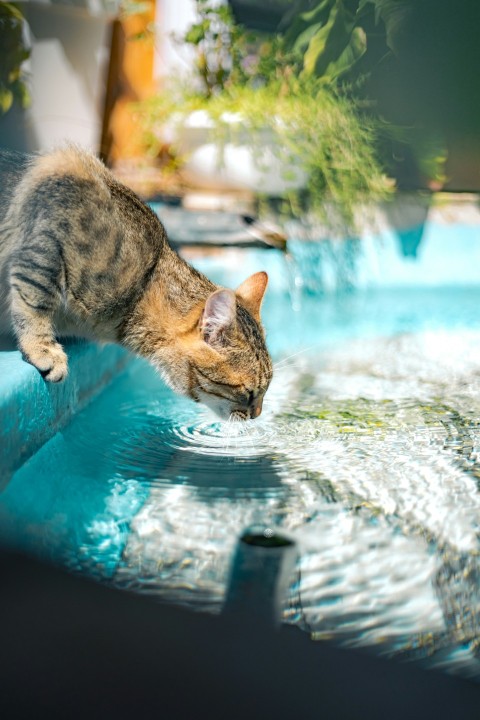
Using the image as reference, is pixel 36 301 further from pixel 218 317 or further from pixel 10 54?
pixel 10 54

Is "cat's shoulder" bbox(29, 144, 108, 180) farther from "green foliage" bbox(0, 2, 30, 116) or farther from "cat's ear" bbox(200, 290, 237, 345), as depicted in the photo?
"green foliage" bbox(0, 2, 30, 116)

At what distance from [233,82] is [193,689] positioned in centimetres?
469

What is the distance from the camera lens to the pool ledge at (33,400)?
1.57 metres

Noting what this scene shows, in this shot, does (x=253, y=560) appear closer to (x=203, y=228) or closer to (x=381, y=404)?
(x=381, y=404)

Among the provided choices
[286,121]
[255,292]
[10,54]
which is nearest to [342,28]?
[255,292]

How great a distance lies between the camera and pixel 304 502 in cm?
154

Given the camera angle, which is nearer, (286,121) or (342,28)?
(342,28)

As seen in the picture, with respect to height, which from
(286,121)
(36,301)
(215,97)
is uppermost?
(215,97)

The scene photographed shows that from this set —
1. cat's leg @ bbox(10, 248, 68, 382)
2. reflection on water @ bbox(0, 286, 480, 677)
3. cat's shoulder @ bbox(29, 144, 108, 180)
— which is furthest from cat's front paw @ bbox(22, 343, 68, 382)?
cat's shoulder @ bbox(29, 144, 108, 180)

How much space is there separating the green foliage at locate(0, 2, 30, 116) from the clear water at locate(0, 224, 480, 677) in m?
2.01

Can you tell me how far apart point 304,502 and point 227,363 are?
1.59ft

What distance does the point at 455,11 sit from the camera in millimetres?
1412

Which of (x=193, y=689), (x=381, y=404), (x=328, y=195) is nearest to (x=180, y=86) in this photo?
(x=328, y=195)

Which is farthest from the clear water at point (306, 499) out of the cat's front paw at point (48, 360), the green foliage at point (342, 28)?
the green foliage at point (342, 28)
